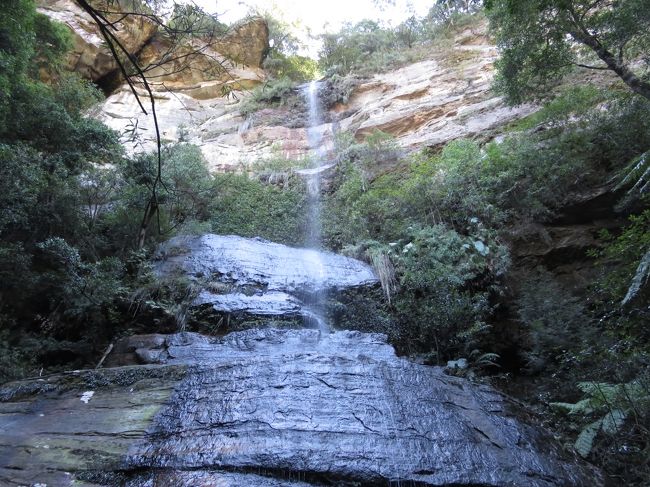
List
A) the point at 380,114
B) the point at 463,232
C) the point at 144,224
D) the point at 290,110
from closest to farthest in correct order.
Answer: the point at 144,224, the point at 463,232, the point at 380,114, the point at 290,110

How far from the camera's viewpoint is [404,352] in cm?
694

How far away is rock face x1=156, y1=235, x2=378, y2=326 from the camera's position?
295 inches

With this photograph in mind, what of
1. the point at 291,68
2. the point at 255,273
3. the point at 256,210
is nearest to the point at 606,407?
the point at 255,273

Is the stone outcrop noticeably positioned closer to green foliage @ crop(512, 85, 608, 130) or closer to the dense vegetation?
the dense vegetation

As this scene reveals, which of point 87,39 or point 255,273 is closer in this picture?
point 255,273

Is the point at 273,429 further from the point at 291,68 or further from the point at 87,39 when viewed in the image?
the point at 291,68

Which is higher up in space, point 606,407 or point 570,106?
point 570,106

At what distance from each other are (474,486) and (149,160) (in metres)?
8.95

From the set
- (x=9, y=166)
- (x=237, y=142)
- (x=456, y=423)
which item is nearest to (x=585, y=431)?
(x=456, y=423)

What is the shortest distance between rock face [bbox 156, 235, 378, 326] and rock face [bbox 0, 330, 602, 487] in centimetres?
238

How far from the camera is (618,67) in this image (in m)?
7.75

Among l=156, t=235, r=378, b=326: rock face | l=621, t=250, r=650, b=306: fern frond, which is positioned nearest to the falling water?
l=156, t=235, r=378, b=326: rock face

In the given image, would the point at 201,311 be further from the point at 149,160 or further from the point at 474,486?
the point at 474,486

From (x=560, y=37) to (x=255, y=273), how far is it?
24.4 ft
